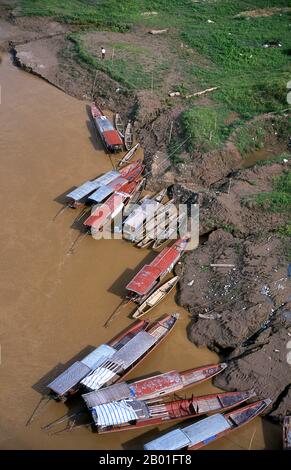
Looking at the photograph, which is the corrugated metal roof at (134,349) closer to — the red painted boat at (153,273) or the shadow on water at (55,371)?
the shadow on water at (55,371)

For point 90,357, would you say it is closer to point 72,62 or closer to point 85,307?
point 85,307

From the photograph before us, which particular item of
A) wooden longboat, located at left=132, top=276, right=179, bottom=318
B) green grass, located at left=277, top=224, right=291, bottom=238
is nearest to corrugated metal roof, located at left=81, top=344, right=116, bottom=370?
wooden longboat, located at left=132, top=276, right=179, bottom=318

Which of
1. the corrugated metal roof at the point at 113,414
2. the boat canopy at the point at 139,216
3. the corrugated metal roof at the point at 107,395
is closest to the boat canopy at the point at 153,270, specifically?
A: the boat canopy at the point at 139,216

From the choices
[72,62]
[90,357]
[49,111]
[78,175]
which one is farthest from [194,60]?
[90,357]

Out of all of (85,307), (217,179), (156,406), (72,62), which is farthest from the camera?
(72,62)

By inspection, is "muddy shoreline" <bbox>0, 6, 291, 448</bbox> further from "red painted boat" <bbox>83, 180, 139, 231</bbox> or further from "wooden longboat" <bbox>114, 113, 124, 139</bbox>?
"red painted boat" <bbox>83, 180, 139, 231</bbox>
